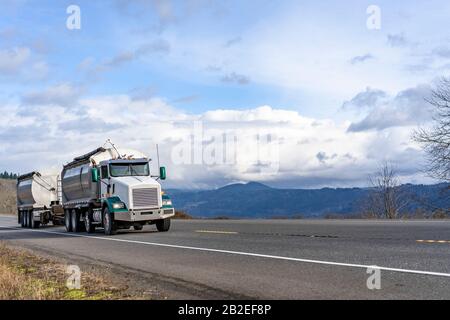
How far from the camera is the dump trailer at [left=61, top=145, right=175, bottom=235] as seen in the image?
21.9 metres

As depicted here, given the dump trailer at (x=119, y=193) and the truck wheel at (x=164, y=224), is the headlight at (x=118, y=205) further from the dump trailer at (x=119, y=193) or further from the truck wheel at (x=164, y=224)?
the truck wheel at (x=164, y=224)

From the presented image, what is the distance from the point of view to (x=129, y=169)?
915 inches

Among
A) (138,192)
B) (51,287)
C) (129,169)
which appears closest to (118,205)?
(138,192)

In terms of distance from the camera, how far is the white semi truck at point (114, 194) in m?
22.0

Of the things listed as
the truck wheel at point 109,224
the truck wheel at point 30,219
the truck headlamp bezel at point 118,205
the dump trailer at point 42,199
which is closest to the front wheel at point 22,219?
the truck wheel at point 30,219

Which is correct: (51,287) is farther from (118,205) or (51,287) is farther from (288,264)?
(118,205)

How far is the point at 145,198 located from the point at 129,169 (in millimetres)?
1782

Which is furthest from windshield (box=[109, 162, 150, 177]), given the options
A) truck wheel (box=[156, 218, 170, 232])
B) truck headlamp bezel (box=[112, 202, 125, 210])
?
truck wheel (box=[156, 218, 170, 232])

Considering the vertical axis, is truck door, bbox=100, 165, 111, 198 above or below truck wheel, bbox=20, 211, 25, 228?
above

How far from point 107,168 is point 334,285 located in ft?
55.0

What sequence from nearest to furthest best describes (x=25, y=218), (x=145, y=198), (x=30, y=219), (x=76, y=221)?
1. (x=145, y=198)
2. (x=76, y=221)
3. (x=30, y=219)
4. (x=25, y=218)

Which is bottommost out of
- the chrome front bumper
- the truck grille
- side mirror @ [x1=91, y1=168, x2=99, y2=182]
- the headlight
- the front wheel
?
the front wheel

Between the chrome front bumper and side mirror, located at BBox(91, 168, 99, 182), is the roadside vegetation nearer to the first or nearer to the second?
the chrome front bumper
